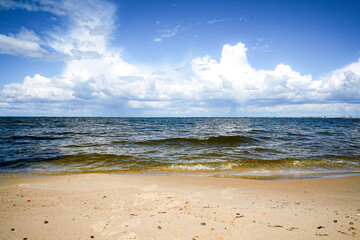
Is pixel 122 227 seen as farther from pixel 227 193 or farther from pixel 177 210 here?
pixel 227 193

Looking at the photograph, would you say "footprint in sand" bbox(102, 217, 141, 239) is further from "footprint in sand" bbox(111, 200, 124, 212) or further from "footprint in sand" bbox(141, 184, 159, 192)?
"footprint in sand" bbox(141, 184, 159, 192)

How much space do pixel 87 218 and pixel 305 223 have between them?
4.59 m

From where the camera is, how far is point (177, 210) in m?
4.36

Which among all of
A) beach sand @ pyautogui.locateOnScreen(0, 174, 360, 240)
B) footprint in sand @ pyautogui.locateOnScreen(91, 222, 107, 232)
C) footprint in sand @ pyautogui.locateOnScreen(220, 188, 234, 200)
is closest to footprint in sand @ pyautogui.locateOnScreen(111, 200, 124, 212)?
beach sand @ pyautogui.locateOnScreen(0, 174, 360, 240)

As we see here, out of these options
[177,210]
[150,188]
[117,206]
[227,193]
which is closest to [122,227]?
[117,206]

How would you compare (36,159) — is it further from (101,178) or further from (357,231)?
(357,231)

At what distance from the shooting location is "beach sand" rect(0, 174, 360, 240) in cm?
343

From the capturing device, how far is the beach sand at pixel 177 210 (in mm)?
3434

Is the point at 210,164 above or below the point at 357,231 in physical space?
below

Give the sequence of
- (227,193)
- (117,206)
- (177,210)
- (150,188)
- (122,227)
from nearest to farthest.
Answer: (122,227) < (177,210) < (117,206) < (227,193) < (150,188)

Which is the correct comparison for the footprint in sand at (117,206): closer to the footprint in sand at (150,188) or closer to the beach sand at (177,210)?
the beach sand at (177,210)

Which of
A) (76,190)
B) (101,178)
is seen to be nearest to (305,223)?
(76,190)

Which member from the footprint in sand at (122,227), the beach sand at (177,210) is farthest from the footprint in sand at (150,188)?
the footprint in sand at (122,227)

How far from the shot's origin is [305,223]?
3.77 meters
